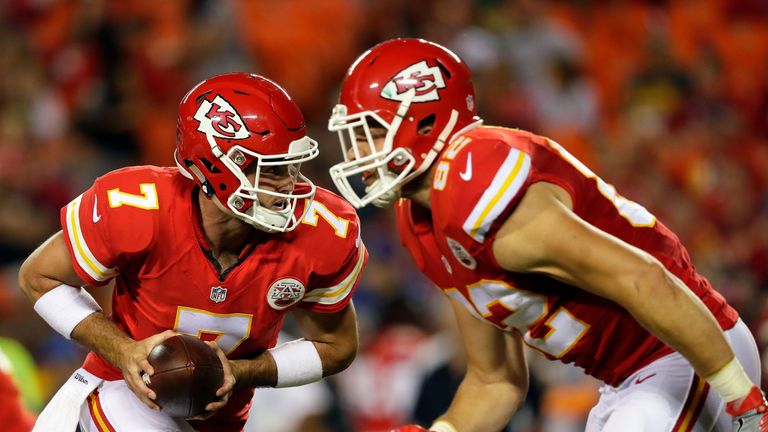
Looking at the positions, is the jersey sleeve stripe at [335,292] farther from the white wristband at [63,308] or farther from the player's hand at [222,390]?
the white wristband at [63,308]

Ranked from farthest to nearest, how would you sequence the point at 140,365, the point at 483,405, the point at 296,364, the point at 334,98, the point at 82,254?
the point at 334,98 < the point at 483,405 < the point at 296,364 < the point at 82,254 < the point at 140,365

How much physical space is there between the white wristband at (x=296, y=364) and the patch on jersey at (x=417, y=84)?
871 mm

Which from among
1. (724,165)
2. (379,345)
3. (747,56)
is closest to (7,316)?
(379,345)

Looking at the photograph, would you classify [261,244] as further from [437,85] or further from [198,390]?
[437,85]

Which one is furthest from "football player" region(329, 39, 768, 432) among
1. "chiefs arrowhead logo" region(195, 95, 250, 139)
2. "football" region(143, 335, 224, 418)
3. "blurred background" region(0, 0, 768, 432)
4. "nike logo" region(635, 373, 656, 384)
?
"blurred background" region(0, 0, 768, 432)

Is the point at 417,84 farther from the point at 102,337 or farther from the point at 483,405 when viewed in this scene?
the point at 102,337

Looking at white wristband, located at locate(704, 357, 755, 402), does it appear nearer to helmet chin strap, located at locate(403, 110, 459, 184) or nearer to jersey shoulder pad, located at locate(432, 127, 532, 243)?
jersey shoulder pad, located at locate(432, 127, 532, 243)

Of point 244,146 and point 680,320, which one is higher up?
point 244,146

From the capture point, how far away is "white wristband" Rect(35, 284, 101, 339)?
11.6ft

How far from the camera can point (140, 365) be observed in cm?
332

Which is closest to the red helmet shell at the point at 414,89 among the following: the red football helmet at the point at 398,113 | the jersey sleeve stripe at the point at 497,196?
the red football helmet at the point at 398,113

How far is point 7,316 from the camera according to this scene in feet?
21.7

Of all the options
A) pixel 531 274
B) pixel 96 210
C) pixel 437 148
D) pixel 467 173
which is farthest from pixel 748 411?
pixel 96 210

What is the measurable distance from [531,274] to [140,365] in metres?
1.19
